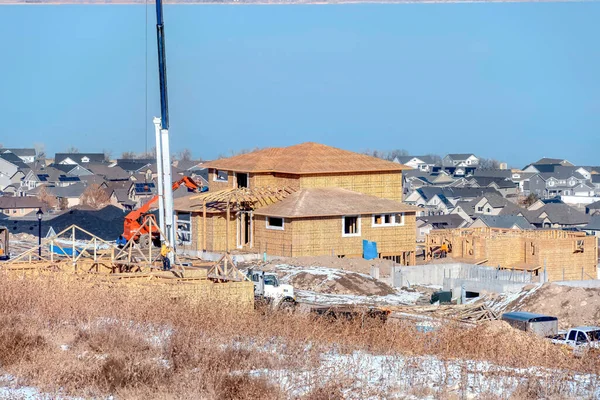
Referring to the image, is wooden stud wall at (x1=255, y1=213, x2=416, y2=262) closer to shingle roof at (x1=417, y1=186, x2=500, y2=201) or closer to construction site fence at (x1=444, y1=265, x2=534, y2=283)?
construction site fence at (x1=444, y1=265, x2=534, y2=283)

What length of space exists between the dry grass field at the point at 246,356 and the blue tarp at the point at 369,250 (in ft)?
82.5

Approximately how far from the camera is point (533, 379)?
12992 millimetres

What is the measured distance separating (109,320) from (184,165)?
131 metres

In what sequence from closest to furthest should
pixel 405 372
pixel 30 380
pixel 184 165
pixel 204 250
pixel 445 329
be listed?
pixel 30 380
pixel 405 372
pixel 445 329
pixel 204 250
pixel 184 165

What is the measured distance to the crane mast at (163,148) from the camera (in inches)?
1280

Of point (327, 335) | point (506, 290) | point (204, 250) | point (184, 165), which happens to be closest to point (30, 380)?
point (327, 335)

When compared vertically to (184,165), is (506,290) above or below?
below

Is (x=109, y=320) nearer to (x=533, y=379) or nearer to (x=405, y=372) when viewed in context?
(x=405, y=372)

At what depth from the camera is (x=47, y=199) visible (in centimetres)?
10038

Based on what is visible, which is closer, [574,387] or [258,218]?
[574,387]

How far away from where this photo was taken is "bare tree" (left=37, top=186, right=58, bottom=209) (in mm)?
97438

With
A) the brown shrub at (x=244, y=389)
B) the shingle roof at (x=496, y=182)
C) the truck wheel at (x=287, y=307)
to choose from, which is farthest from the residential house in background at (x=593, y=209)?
the brown shrub at (x=244, y=389)

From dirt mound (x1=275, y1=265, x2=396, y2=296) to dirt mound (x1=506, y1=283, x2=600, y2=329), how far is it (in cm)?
514

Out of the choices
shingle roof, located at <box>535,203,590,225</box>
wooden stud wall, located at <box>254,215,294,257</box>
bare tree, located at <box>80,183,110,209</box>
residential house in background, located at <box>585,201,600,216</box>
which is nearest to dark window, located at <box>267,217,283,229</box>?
wooden stud wall, located at <box>254,215,294,257</box>
